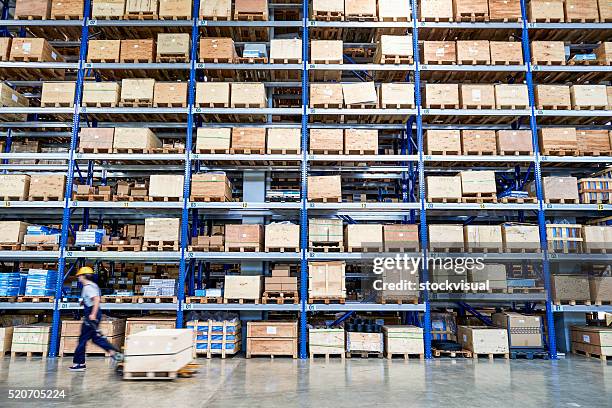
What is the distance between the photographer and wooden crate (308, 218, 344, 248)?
9945 mm

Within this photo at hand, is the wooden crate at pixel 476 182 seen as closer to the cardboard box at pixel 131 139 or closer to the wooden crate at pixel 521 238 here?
the wooden crate at pixel 521 238

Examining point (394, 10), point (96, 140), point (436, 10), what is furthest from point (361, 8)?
point (96, 140)

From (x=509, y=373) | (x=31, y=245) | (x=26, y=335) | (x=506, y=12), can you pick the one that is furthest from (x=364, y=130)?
(x=26, y=335)

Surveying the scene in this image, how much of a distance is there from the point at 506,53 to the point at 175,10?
8324 mm

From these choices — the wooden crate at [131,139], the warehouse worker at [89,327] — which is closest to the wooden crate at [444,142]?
the wooden crate at [131,139]

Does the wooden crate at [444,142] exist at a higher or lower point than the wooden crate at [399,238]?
higher

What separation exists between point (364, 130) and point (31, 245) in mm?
8063

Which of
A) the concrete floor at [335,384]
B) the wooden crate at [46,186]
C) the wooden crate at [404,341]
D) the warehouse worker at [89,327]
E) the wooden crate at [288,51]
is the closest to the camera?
the concrete floor at [335,384]

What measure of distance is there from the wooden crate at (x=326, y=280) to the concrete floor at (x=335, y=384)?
4.55ft

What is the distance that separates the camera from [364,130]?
1029 centimetres

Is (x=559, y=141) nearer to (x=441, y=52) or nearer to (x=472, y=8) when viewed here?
(x=441, y=52)

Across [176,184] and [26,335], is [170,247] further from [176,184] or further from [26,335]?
[26,335]

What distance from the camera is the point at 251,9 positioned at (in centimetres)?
1099

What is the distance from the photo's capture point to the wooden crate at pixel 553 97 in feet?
35.3
